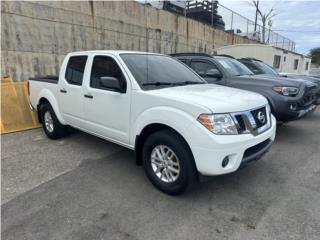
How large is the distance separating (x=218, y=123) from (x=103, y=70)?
6.90 feet

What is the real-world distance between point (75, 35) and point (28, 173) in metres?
6.23

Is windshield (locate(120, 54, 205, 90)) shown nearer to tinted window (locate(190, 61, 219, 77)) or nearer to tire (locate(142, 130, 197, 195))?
tire (locate(142, 130, 197, 195))

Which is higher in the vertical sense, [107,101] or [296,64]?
[296,64]

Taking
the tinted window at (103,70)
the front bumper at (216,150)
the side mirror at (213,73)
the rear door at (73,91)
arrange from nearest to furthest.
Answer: the front bumper at (216,150)
the tinted window at (103,70)
the rear door at (73,91)
the side mirror at (213,73)

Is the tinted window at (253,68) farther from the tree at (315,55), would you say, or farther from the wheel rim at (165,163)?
the tree at (315,55)

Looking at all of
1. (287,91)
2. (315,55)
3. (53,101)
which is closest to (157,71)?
(53,101)

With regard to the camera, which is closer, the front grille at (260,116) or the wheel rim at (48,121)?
the front grille at (260,116)

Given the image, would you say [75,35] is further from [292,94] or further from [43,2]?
[292,94]

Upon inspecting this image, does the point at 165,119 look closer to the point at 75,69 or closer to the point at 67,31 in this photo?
the point at 75,69

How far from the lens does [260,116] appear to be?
3.22m

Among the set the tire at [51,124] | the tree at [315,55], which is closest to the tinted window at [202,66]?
the tire at [51,124]

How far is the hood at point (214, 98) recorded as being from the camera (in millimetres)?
2744

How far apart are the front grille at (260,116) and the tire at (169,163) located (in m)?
0.99

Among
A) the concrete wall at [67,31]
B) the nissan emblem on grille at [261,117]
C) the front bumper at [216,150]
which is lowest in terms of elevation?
the front bumper at [216,150]
